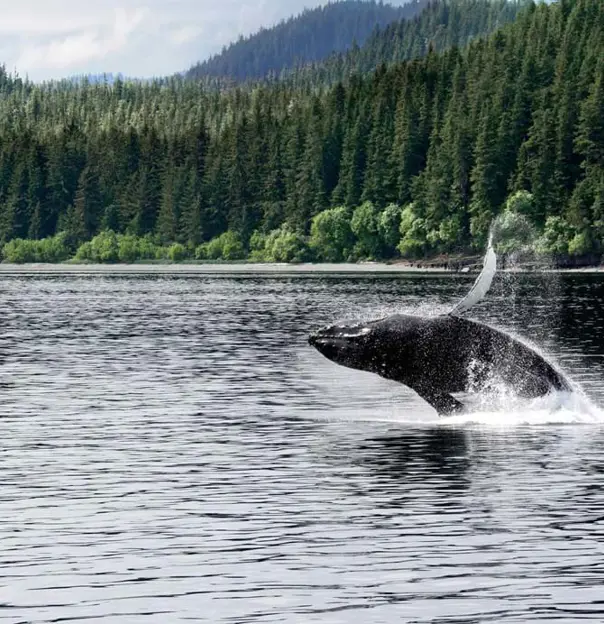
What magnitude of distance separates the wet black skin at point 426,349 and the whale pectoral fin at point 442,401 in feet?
2.58

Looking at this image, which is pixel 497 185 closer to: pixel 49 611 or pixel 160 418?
pixel 160 418

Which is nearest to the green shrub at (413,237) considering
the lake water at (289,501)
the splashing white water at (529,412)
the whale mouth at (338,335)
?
the lake water at (289,501)

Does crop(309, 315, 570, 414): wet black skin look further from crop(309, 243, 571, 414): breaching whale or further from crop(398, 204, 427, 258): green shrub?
crop(398, 204, 427, 258): green shrub

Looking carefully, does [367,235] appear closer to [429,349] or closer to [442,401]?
[442,401]

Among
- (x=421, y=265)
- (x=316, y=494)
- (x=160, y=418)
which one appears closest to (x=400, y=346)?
(x=316, y=494)

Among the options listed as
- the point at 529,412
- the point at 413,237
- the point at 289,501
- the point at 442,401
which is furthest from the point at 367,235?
the point at 289,501

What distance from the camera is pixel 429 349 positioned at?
2681 centimetres

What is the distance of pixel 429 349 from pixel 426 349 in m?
0.05

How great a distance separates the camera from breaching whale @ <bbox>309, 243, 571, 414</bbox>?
87.3 feet

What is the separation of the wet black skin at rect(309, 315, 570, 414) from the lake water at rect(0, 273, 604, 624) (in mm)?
1342

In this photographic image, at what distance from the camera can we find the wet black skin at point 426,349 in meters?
26.6

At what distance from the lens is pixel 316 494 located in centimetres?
2364

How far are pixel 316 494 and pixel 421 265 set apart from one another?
533 feet

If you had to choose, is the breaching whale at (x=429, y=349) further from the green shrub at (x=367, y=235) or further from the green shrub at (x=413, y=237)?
the green shrub at (x=367, y=235)
